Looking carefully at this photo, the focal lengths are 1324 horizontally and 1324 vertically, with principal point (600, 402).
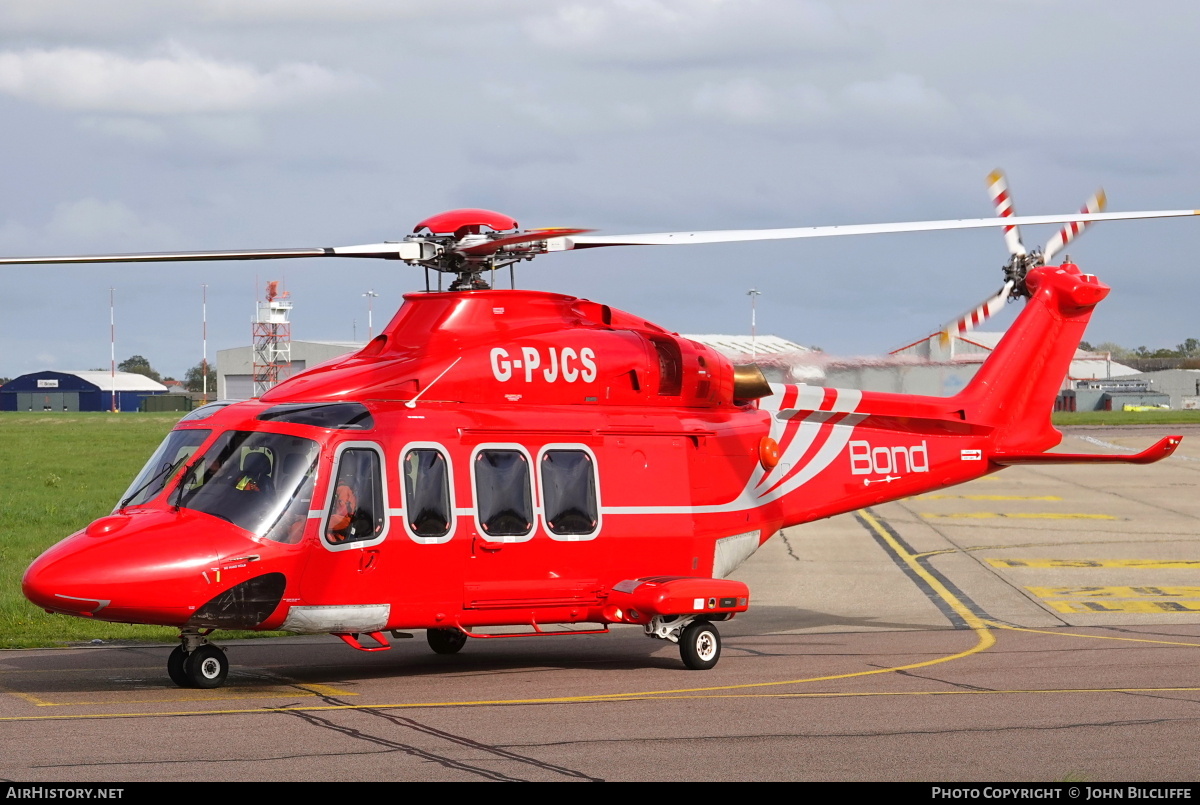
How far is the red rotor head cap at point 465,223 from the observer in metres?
12.6

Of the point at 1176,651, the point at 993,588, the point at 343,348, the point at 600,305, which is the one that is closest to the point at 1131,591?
the point at 993,588

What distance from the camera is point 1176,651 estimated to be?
14305mm

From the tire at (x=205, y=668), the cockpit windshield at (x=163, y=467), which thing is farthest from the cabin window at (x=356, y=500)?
the tire at (x=205, y=668)

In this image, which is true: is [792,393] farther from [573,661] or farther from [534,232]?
[534,232]

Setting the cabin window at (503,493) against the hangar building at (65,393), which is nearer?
the cabin window at (503,493)

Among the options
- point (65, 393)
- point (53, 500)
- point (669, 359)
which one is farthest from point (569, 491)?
point (65, 393)

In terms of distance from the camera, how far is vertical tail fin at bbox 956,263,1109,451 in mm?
17562

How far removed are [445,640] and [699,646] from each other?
9.46 feet

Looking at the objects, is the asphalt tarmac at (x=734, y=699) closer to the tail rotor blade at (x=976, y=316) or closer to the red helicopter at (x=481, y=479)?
the red helicopter at (x=481, y=479)

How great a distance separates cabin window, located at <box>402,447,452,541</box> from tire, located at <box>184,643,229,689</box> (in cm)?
211

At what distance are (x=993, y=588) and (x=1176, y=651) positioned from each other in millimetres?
5519

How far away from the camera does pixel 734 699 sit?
1171 cm

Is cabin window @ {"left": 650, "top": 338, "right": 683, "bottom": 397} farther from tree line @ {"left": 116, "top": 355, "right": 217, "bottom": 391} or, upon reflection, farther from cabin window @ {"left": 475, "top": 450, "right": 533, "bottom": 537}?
tree line @ {"left": 116, "top": 355, "right": 217, "bottom": 391}

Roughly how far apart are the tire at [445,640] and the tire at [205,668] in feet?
9.55
